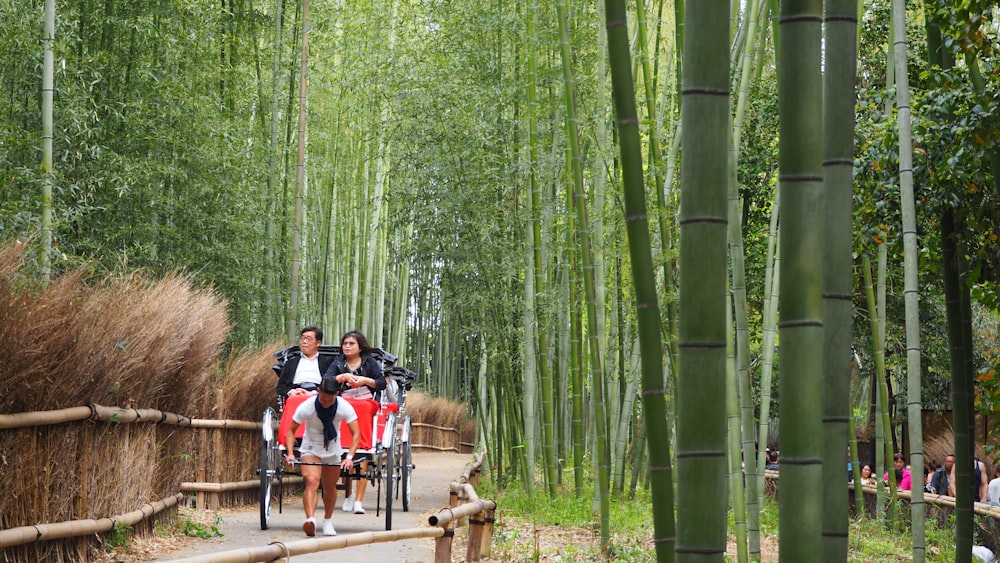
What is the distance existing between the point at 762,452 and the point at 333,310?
26.6ft

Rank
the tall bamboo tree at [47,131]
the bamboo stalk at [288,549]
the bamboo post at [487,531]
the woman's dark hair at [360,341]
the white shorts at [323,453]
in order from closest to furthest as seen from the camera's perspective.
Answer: the bamboo stalk at [288,549]
the bamboo post at [487,531]
the tall bamboo tree at [47,131]
the white shorts at [323,453]
the woman's dark hair at [360,341]

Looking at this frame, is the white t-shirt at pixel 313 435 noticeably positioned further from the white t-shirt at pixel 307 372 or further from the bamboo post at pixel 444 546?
the bamboo post at pixel 444 546

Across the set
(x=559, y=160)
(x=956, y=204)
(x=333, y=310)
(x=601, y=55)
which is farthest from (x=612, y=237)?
(x=333, y=310)

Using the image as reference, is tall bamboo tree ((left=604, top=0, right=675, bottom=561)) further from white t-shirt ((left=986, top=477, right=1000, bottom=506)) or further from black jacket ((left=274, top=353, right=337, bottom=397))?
white t-shirt ((left=986, top=477, right=1000, bottom=506))

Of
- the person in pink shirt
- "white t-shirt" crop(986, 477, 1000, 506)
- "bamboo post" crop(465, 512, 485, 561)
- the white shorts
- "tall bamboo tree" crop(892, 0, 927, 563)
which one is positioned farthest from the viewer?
the person in pink shirt

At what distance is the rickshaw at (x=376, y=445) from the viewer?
660cm

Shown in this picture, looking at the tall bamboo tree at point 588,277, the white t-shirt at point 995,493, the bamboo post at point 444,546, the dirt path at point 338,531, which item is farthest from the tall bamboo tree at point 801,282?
the white t-shirt at point 995,493

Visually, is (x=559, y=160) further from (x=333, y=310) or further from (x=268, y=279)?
(x=333, y=310)

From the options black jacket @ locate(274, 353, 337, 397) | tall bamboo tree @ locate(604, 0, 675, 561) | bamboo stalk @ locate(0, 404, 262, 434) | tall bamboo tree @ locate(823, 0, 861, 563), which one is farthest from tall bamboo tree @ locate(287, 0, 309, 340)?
tall bamboo tree @ locate(823, 0, 861, 563)

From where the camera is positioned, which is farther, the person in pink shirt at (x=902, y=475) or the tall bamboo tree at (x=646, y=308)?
the person in pink shirt at (x=902, y=475)

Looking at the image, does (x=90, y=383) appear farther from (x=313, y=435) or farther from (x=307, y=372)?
(x=307, y=372)

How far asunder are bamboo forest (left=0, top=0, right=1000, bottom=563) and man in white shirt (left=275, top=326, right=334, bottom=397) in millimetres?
1165

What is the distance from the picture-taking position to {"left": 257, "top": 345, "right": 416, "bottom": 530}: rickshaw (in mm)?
6602

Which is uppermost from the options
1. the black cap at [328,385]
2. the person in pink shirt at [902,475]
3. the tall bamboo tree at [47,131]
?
the tall bamboo tree at [47,131]
